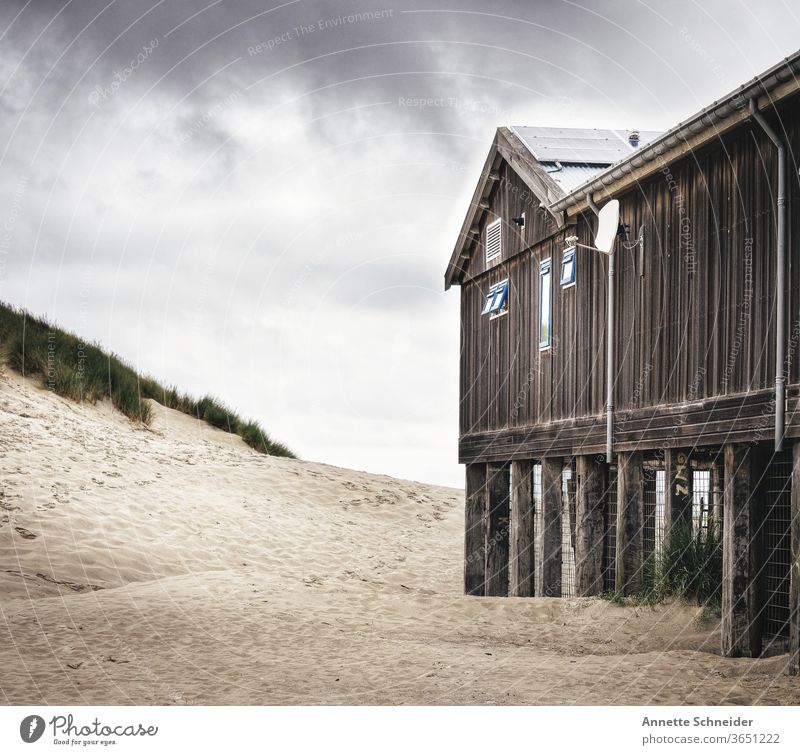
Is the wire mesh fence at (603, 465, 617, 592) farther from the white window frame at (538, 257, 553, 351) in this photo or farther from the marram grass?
the marram grass

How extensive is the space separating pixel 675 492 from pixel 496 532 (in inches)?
223

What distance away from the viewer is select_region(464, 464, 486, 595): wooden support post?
685 inches

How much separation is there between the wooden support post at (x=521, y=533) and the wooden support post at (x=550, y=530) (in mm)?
794

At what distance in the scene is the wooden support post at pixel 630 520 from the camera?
11867 millimetres

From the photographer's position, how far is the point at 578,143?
1562 cm

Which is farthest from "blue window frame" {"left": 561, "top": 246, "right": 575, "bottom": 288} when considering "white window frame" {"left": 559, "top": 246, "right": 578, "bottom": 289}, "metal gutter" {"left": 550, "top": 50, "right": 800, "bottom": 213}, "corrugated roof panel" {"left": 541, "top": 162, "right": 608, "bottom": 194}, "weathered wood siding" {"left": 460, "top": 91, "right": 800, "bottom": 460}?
"corrugated roof panel" {"left": 541, "top": 162, "right": 608, "bottom": 194}

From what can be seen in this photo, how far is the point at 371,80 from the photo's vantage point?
1645 centimetres

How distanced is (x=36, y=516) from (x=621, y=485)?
951cm

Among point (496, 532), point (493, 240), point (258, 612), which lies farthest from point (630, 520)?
point (493, 240)

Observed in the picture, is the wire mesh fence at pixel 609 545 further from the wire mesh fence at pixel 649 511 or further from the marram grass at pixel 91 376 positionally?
the marram grass at pixel 91 376

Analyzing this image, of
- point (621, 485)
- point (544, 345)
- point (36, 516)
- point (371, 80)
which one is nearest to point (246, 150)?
point (371, 80)

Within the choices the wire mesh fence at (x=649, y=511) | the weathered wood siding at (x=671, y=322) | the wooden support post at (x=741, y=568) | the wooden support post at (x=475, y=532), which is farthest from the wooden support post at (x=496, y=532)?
the wooden support post at (x=741, y=568)

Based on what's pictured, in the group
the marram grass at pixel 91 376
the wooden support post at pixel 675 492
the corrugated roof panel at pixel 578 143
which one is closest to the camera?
the wooden support post at pixel 675 492
